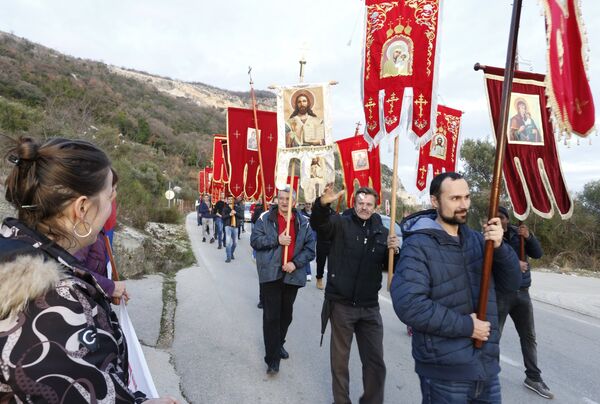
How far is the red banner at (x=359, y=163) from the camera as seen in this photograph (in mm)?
10336

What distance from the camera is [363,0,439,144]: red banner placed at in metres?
4.18

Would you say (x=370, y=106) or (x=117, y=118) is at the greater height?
(x=117, y=118)

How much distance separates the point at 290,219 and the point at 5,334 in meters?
3.54

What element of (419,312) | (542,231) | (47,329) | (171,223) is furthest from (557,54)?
(171,223)

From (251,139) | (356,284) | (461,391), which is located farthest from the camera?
(251,139)

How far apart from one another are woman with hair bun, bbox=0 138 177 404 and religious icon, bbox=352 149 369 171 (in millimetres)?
9361

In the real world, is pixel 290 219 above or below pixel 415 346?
above

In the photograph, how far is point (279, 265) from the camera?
A: 4.25 m

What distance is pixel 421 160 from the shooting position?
910 cm

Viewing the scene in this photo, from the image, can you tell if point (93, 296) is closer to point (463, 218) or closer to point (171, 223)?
point (463, 218)

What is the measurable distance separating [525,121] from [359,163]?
669 cm

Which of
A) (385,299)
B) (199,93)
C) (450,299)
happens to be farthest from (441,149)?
(199,93)

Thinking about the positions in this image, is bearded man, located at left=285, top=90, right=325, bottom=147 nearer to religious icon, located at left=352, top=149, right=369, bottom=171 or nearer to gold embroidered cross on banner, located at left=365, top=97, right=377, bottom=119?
gold embroidered cross on banner, located at left=365, top=97, right=377, bottom=119

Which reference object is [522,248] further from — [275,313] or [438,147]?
[438,147]
